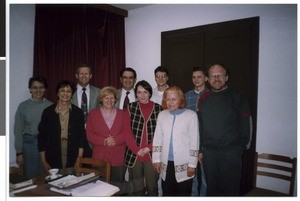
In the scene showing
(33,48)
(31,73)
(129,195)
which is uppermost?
(33,48)

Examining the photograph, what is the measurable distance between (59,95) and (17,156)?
0.60 metres

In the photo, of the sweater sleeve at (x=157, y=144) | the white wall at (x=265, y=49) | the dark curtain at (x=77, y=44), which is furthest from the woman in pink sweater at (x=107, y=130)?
the white wall at (x=265, y=49)

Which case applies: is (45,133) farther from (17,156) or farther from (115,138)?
(115,138)

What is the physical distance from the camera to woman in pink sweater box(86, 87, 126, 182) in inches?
80.6

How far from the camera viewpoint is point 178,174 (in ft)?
5.92

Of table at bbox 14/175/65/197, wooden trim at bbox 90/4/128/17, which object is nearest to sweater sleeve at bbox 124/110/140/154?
table at bbox 14/175/65/197

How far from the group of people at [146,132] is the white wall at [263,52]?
244 millimetres

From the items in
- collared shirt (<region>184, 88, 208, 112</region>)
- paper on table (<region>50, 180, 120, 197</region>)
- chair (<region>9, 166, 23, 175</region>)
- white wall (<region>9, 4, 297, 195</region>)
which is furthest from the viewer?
collared shirt (<region>184, 88, 208, 112</region>)

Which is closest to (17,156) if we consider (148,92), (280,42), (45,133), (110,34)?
(45,133)

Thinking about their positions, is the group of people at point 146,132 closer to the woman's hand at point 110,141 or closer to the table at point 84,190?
the woman's hand at point 110,141

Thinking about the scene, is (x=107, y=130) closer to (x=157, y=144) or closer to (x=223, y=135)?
(x=157, y=144)

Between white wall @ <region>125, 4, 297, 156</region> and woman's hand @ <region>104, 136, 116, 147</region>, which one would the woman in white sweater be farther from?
white wall @ <region>125, 4, 297, 156</region>

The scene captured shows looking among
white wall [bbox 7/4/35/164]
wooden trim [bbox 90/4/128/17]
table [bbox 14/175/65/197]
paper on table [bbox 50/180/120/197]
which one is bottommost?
table [bbox 14/175/65/197]

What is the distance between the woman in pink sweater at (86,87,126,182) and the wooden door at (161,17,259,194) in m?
0.87
